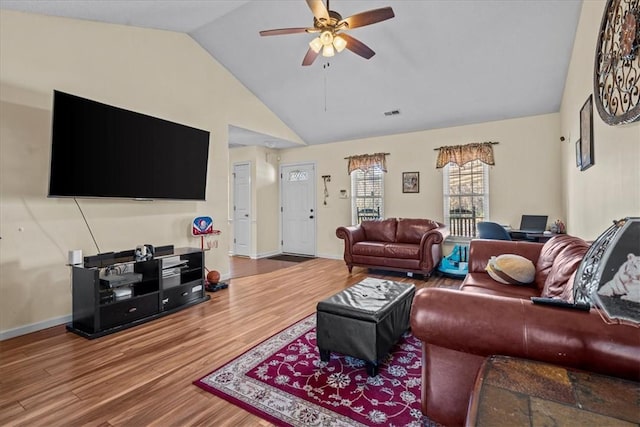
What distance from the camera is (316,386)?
194 cm

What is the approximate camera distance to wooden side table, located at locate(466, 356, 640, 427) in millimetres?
712

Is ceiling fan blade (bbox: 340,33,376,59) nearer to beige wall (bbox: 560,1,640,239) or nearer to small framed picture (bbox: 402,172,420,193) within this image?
beige wall (bbox: 560,1,640,239)

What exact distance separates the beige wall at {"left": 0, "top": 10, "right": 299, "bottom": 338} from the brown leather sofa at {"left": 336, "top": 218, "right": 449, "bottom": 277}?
2.55 meters

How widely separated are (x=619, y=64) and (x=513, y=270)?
1549 mm

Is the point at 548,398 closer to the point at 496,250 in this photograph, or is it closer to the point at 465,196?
the point at 496,250

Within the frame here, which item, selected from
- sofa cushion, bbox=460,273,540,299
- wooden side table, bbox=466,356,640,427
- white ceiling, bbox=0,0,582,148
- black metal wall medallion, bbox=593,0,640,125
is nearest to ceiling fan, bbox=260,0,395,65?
white ceiling, bbox=0,0,582,148

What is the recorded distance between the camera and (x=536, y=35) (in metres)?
3.36

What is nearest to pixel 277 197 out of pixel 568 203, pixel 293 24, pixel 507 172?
pixel 293 24

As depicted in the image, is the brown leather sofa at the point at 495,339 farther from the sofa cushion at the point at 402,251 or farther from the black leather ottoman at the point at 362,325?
the sofa cushion at the point at 402,251

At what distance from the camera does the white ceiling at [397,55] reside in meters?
3.18

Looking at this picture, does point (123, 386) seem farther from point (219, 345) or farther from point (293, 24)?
point (293, 24)

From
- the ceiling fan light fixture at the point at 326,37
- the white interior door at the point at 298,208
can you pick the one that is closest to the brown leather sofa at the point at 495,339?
the ceiling fan light fixture at the point at 326,37

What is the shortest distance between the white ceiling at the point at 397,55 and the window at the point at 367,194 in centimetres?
101

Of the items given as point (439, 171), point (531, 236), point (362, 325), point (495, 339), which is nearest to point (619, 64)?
point (495, 339)
